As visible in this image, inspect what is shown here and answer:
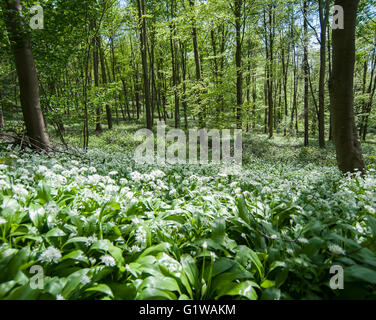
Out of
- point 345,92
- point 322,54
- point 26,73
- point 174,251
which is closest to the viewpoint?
point 174,251

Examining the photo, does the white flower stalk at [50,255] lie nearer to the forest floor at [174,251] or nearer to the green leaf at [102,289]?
the forest floor at [174,251]

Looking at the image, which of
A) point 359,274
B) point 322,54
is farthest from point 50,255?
point 322,54

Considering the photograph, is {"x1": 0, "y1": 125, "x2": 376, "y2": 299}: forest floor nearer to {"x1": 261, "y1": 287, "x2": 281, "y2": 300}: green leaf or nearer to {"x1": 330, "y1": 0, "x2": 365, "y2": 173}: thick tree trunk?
{"x1": 261, "y1": 287, "x2": 281, "y2": 300}: green leaf

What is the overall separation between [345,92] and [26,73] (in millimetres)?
8308

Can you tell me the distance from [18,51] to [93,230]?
6066mm

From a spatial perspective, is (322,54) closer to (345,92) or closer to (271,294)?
(345,92)

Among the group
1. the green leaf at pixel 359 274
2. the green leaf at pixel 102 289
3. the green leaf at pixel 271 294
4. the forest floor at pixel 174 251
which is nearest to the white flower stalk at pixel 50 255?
the forest floor at pixel 174 251

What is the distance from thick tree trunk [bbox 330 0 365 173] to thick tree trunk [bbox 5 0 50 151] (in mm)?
7840

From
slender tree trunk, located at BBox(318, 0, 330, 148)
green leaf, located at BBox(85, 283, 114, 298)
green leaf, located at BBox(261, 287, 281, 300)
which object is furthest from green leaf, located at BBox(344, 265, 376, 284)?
slender tree trunk, located at BBox(318, 0, 330, 148)

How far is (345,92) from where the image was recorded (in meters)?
4.72

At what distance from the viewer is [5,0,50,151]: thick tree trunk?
5.21 m

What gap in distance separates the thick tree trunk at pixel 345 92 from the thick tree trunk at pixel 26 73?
309 inches

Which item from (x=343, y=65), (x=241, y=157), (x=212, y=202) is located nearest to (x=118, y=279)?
(x=212, y=202)

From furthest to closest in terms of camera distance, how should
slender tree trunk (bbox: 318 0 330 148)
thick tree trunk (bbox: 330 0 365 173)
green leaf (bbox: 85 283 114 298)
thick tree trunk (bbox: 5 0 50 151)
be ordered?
1. slender tree trunk (bbox: 318 0 330 148)
2. thick tree trunk (bbox: 5 0 50 151)
3. thick tree trunk (bbox: 330 0 365 173)
4. green leaf (bbox: 85 283 114 298)
